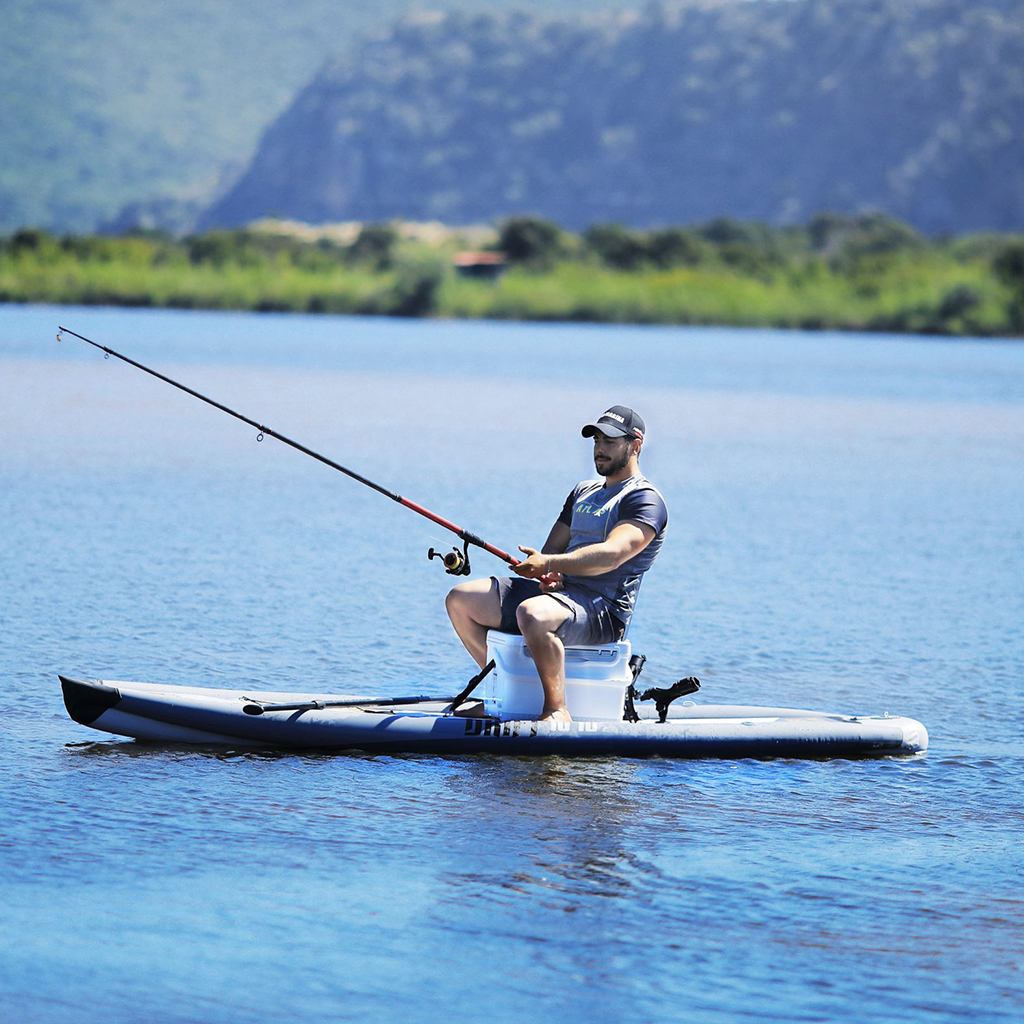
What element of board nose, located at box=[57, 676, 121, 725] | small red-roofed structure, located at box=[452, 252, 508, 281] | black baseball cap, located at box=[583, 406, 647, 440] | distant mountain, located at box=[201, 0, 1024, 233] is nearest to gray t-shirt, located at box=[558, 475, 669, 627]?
black baseball cap, located at box=[583, 406, 647, 440]

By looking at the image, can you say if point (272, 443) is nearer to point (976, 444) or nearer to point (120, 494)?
point (120, 494)

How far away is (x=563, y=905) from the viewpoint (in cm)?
618

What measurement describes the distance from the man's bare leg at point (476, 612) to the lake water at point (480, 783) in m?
0.50

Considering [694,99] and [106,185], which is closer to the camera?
[694,99]

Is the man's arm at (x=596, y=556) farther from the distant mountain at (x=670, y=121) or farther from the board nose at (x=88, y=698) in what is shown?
A: the distant mountain at (x=670, y=121)

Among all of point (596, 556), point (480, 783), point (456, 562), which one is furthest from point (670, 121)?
point (480, 783)

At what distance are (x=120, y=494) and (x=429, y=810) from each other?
10.4 metres

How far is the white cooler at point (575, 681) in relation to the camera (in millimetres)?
7852

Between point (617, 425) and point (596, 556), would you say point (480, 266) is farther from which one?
point (596, 556)

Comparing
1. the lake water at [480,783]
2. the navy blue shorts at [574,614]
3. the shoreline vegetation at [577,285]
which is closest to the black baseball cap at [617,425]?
the navy blue shorts at [574,614]

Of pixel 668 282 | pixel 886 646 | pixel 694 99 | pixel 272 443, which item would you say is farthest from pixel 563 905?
pixel 694 99

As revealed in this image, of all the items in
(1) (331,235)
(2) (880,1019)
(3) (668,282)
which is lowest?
(2) (880,1019)

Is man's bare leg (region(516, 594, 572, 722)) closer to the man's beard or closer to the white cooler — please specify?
the white cooler

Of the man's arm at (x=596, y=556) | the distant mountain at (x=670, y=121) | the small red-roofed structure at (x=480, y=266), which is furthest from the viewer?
the distant mountain at (x=670, y=121)
